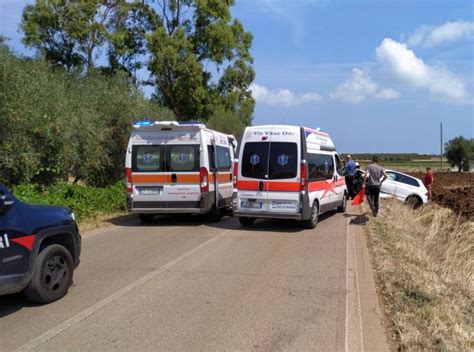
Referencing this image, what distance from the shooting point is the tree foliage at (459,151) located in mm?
87500

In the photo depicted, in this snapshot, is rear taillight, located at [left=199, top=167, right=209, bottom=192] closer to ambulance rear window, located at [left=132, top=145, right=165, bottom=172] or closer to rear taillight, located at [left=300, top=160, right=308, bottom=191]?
ambulance rear window, located at [left=132, top=145, right=165, bottom=172]

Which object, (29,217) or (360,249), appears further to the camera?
(360,249)

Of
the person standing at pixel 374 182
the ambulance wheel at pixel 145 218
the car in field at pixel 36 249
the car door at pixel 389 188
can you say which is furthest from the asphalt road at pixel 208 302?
the car door at pixel 389 188

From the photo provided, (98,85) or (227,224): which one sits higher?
(98,85)

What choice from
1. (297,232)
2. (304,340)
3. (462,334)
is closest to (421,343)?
(462,334)

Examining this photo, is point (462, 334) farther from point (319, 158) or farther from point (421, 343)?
point (319, 158)

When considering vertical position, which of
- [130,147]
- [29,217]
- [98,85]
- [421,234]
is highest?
[98,85]

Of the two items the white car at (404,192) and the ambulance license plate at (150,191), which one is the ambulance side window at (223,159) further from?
the white car at (404,192)

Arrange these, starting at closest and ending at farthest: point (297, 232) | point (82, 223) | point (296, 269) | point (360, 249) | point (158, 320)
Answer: point (158, 320) → point (296, 269) → point (360, 249) → point (297, 232) → point (82, 223)

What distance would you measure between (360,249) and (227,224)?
468cm

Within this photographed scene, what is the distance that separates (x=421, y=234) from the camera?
46.2 ft

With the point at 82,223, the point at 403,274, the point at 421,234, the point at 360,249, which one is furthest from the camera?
the point at 421,234

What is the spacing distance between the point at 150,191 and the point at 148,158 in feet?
2.82

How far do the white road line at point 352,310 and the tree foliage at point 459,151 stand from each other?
84080 mm
